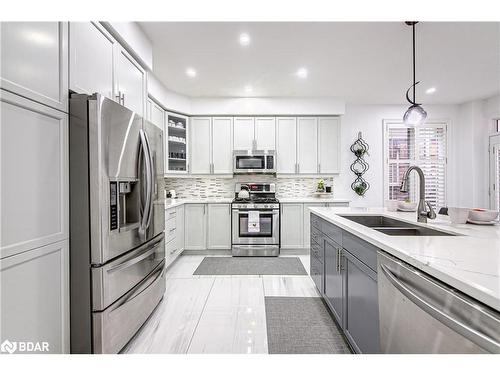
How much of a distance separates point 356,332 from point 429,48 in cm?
312

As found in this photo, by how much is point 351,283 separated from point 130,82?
8.06 feet

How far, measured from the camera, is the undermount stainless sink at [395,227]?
176 centimetres

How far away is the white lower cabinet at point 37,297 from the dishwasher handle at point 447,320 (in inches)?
66.9

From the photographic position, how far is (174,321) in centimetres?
221

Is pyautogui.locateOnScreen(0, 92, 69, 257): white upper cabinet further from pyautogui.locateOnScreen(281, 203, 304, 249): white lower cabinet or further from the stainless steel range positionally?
pyautogui.locateOnScreen(281, 203, 304, 249): white lower cabinet

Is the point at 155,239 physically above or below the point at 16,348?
above

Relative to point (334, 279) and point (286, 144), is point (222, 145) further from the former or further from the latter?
point (334, 279)

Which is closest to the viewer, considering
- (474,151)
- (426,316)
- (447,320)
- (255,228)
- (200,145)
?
(447,320)

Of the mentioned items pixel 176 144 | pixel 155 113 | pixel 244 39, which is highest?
pixel 244 39

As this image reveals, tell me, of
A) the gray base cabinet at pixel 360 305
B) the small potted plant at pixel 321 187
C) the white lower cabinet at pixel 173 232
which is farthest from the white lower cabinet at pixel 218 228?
the gray base cabinet at pixel 360 305

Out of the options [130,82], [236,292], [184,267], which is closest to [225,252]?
[184,267]
